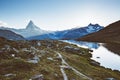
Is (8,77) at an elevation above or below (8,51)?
below

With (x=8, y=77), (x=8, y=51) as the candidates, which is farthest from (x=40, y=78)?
(x=8, y=51)

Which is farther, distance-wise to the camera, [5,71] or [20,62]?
[20,62]

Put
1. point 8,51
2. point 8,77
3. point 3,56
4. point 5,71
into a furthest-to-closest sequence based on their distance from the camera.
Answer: point 8,51
point 3,56
point 5,71
point 8,77

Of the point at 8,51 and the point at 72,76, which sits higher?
the point at 8,51

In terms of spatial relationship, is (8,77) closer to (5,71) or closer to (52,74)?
(5,71)

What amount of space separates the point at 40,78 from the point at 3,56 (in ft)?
74.5

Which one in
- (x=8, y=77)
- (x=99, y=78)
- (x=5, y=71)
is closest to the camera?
(x=8, y=77)

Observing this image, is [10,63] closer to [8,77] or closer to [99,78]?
[8,77]

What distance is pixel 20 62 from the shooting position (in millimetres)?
50750

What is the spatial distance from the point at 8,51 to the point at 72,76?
27982mm

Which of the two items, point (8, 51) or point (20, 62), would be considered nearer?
point (20, 62)

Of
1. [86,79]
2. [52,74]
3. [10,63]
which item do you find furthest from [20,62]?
[86,79]

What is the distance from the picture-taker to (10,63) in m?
50.3

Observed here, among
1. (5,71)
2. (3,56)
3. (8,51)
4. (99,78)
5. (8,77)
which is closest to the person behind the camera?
(8,77)
